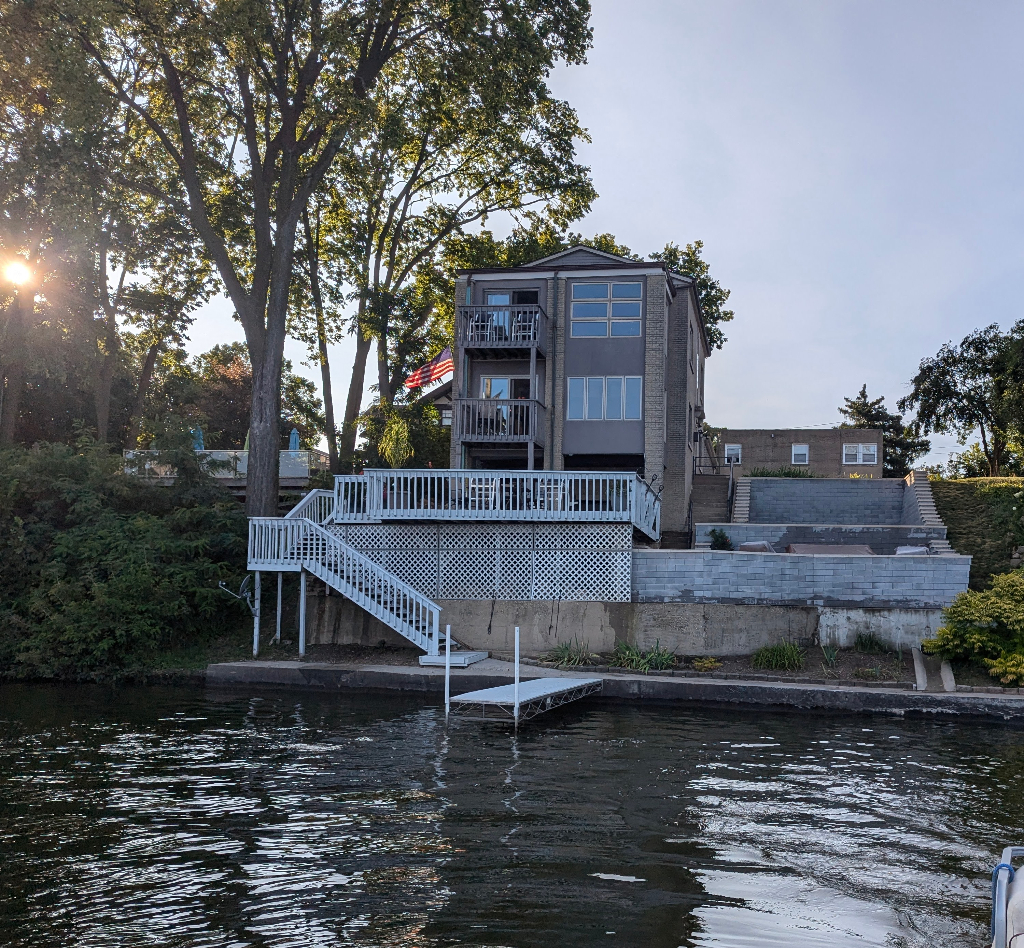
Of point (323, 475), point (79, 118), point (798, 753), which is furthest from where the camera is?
point (323, 475)

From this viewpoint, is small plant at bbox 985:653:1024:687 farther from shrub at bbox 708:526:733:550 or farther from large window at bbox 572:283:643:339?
large window at bbox 572:283:643:339

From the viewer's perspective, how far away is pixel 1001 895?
4867mm

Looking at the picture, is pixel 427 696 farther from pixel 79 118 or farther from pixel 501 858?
pixel 79 118

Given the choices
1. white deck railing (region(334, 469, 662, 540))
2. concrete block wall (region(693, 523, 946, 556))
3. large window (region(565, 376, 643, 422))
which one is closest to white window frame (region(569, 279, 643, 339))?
large window (region(565, 376, 643, 422))

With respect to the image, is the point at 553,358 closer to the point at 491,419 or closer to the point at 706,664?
the point at 491,419

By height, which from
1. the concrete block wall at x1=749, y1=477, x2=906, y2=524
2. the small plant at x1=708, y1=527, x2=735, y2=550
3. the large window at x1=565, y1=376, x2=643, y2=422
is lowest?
the small plant at x1=708, y1=527, x2=735, y2=550

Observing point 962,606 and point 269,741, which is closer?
point 269,741

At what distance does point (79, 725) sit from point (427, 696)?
6.57m

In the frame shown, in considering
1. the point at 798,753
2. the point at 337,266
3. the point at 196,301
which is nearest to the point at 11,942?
the point at 798,753

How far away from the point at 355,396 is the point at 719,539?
14872mm

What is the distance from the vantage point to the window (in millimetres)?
51719

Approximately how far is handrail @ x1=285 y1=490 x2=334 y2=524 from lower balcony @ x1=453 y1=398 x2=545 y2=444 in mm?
4883

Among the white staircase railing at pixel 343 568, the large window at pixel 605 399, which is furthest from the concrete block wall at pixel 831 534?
the white staircase railing at pixel 343 568

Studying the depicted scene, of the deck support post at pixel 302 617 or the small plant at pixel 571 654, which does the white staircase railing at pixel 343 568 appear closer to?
the deck support post at pixel 302 617
